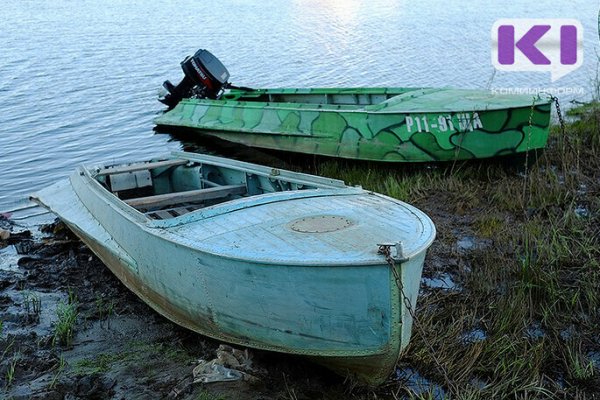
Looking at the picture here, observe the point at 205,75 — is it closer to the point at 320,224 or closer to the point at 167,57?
the point at 167,57

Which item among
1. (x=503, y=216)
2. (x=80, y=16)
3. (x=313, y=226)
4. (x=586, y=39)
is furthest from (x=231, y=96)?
(x=80, y=16)

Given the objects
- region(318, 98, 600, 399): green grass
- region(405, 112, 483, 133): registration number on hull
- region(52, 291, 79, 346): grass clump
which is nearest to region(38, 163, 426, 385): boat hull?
region(318, 98, 600, 399): green grass

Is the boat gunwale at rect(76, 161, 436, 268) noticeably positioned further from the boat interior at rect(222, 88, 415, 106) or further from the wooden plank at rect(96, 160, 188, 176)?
the boat interior at rect(222, 88, 415, 106)

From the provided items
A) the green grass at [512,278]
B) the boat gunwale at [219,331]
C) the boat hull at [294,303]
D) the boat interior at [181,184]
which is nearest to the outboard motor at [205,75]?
the green grass at [512,278]

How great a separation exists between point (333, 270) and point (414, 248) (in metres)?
0.56

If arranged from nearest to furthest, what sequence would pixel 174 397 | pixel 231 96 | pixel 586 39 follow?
pixel 174 397
pixel 231 96
pixel 586 39

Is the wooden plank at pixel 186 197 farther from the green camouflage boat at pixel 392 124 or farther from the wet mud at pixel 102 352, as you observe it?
the green camouflage boat at pixel 392 124

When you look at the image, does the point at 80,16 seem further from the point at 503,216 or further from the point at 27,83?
the point at 503,216

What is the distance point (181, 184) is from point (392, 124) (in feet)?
9.94

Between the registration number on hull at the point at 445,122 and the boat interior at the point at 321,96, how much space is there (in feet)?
6.00

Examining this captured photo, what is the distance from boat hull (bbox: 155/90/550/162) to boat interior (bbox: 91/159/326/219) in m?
2.80

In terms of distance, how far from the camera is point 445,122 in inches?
346

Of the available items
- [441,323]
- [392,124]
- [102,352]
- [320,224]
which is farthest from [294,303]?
[392,124]

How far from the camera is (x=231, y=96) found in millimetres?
13047
